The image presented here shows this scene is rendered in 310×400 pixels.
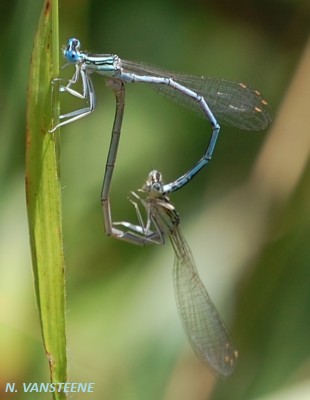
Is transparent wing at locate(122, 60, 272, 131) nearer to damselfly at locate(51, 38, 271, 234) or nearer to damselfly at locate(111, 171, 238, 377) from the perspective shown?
damselfly at locate(51, 38, 271, 234)

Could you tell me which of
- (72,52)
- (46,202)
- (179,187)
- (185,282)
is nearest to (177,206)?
(179,187)

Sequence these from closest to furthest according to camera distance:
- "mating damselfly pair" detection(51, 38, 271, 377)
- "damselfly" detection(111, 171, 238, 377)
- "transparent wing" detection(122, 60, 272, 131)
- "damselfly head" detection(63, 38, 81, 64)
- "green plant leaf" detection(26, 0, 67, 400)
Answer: "green plant leaf" detection(26, 0, 67, 400) → "damselfly head" detection(63, 38, 81, 64) → "mating damselfly pair" detection(51, 38, 271, 377) → "damselfly" detection(111, 171, 238, 377) → "transparent wing" detection(122, 60, 272, 131)

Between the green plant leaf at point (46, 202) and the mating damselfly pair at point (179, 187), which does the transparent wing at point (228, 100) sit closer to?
the mating damselfly pair at point (179, 187)

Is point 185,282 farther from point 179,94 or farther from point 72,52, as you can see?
point 72,52

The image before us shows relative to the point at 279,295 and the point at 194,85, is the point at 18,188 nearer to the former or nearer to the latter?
the point at 194,85

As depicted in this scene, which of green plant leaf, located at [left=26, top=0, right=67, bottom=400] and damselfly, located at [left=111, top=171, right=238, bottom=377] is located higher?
green plant leaf, located at [left=26, top=0, right=67, bottom=400]

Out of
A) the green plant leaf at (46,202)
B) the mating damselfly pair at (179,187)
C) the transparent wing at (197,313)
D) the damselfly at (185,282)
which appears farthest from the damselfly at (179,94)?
the green plant leaf at (46,202)

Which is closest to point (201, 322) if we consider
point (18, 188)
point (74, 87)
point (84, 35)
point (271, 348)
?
point (271, 348)

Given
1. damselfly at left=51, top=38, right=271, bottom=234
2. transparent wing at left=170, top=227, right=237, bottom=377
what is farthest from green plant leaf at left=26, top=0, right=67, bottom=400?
transparent wing at left=170, top=227, right=237, bottom=377
